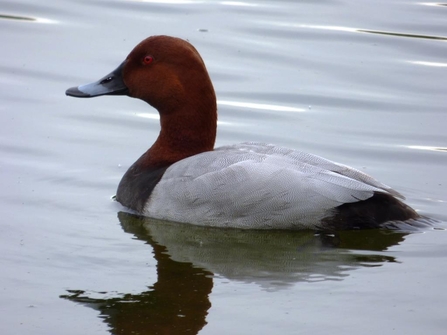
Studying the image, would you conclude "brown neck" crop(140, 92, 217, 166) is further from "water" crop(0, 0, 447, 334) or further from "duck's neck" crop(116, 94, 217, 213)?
"water" crop(0, 0, 447, 334)

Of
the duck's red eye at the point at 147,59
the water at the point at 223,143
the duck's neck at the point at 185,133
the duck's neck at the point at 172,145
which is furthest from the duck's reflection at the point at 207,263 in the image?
the duck's red eye at the point at 147,59

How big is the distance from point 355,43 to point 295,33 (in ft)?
2.29

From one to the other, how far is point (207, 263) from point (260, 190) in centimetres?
68

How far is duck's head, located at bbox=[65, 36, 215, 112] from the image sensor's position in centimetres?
685

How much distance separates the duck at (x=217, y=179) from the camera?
6340 millimetres

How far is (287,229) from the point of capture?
6449 mm

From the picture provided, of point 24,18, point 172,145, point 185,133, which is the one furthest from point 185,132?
point 24,18

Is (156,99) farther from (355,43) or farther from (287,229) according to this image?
(355,43)

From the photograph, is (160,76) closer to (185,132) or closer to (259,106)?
(185,132)

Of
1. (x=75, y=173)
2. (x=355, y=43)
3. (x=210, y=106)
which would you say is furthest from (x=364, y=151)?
(x=355, y=43)

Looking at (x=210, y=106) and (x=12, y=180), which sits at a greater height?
(x=210, y=106)

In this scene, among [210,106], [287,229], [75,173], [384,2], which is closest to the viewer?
[287,229]

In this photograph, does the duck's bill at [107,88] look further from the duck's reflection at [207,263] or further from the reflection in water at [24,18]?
the reflection in water at [24,18]

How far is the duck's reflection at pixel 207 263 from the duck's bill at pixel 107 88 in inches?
36.9
